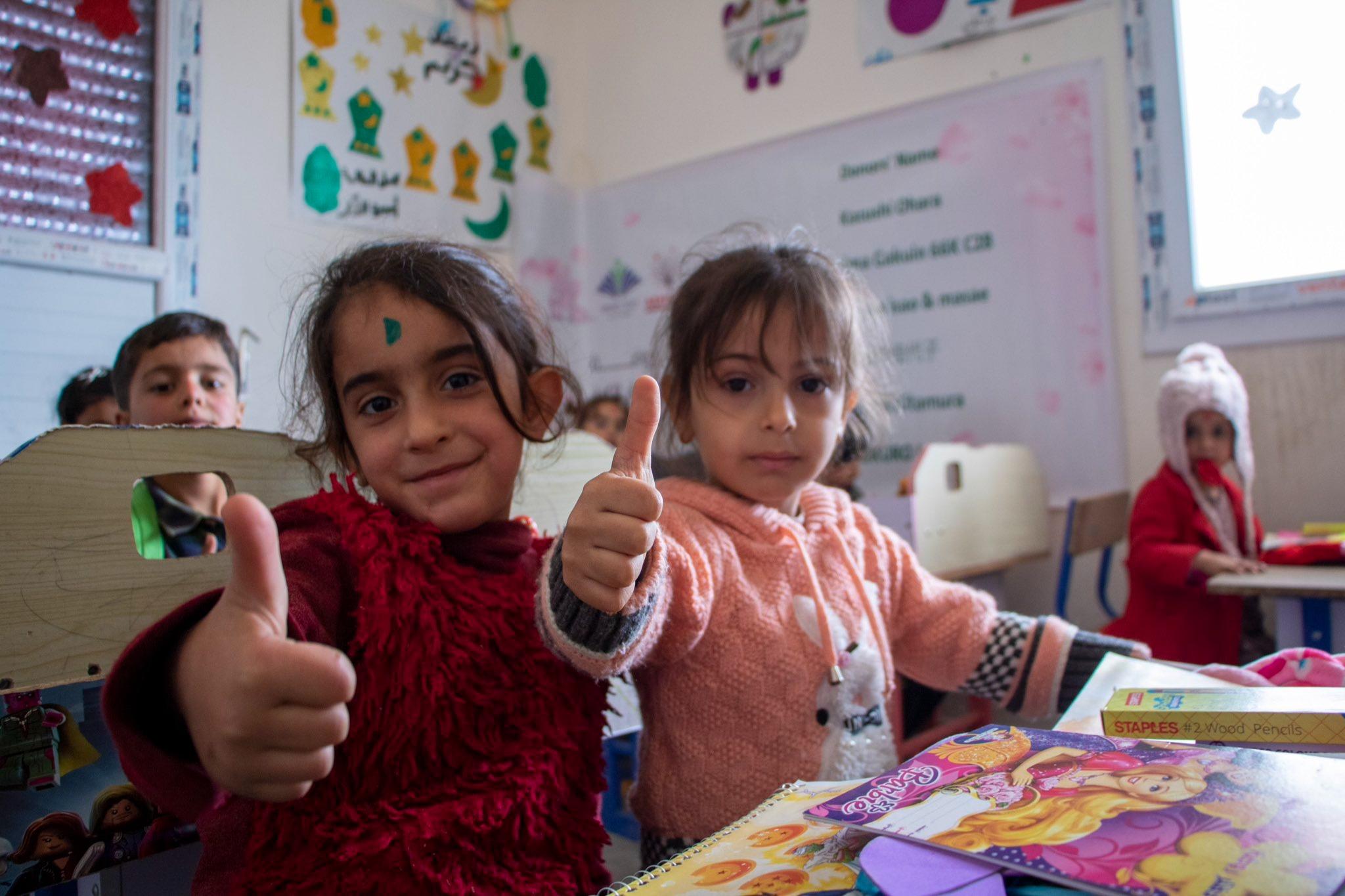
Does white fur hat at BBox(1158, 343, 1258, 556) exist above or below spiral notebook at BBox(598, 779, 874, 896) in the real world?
above

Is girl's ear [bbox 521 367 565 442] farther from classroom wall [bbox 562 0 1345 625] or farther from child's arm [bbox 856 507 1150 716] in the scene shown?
classroom wall [bbox 562 0 1345 625]

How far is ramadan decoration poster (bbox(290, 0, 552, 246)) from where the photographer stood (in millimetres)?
2449

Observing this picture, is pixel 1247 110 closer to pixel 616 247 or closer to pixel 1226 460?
pixel 1226 460

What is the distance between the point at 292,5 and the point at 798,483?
7.53 ft

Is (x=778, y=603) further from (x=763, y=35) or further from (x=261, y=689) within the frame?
(x=763, y=35)

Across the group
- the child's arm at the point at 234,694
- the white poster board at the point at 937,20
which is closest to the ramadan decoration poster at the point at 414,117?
the white poster board at the point at 937,20

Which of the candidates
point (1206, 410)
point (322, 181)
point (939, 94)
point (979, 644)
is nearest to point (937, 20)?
point (939, 94)

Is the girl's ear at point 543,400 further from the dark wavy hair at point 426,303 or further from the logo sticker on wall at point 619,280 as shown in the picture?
the logo sticker on wall at point 619,280

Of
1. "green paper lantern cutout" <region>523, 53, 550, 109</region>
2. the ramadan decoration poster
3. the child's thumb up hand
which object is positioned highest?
"green paper lantern cutout" <region>523, 53, 550, 109</region>

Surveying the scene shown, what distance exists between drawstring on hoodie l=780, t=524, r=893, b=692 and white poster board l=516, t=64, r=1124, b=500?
4.09 ft

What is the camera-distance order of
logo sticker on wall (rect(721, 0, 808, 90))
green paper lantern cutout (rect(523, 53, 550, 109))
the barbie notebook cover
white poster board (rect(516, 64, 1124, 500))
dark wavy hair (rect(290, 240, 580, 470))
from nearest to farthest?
the barbie notebook cover → dark wavy hair (rect(290, 240, 580, 470)) → white poster board (rect(516, 64, 1124, 500)) → logo sticker on wall (rect(721, 0, 808, 90)) → green paper lantern cutout (rect(523, 53, 550, 109))

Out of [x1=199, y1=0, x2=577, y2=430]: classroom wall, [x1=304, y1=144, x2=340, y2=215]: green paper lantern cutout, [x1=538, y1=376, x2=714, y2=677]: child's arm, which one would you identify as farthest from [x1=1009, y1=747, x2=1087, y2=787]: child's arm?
[x1=304, y1=144, x2=340, y2=215]: green paper lantern cutout

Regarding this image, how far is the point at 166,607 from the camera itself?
2.38ft

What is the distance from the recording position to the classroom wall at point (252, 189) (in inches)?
87.0
